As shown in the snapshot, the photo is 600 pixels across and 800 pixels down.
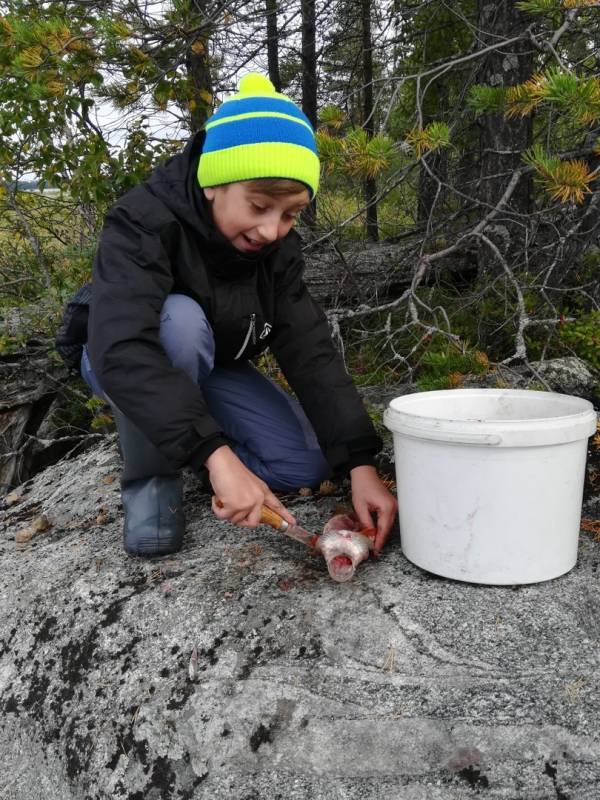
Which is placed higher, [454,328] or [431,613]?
[454,328]

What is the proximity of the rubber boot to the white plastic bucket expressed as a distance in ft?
2.31

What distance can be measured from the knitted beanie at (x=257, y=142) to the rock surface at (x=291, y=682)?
103cm

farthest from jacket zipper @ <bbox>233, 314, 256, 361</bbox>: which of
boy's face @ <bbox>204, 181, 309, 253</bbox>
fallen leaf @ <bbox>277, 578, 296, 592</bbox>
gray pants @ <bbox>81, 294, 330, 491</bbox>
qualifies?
fallen leaf @ <bbox>277, 578, 296, 592</bbox>

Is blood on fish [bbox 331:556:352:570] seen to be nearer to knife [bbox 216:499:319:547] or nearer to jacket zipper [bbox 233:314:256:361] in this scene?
knife [bbox 216:499:319:547]

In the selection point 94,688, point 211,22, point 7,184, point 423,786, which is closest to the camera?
point 423,786

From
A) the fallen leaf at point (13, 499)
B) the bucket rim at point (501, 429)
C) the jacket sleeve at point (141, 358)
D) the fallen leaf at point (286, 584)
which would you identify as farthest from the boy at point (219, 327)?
the fallen leaf at point (13, 499)

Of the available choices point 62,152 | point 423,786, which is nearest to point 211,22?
point 62,152

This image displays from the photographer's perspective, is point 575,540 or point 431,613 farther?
point 575,540

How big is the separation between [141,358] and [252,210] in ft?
1.61

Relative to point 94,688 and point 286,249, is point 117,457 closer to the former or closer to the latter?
point 286,249

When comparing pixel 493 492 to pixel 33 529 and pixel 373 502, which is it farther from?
pixel 33 529

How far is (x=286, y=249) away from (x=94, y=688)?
1.38m

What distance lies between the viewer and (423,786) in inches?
46.7

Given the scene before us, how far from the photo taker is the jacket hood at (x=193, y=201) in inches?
73.2
